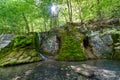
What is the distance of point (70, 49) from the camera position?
58.1ft

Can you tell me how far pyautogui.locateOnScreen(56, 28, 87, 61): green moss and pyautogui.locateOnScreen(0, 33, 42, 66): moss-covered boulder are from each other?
7.74ft

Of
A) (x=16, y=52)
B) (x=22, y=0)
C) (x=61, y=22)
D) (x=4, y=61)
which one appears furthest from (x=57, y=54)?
(x=61, y=22)

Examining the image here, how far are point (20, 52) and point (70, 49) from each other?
15.7 ft

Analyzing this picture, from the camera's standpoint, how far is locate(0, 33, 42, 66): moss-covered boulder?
16375 mm

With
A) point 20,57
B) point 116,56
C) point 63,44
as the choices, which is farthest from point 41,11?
point 116,56

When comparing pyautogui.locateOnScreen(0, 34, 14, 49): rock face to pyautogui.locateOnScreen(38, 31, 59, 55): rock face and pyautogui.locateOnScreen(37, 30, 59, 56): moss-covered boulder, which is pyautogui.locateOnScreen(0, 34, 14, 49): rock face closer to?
pyautogui.locateOnScreen(37, 30, 59, 56): moss-covered boulder

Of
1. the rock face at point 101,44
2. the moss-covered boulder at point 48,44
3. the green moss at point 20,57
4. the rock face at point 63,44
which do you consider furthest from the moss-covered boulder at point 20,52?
the rock face at point 101,44

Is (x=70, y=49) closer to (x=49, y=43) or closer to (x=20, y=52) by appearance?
(x=49, y=43)

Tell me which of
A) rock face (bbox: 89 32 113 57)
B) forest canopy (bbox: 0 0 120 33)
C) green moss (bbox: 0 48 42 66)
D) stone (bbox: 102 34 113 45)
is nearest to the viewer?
green moss (bbox: 0 48 42 66)

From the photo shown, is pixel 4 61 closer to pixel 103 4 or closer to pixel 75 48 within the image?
pixel 75 48

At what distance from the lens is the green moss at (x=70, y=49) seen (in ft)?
56.0

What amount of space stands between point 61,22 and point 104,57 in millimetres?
25510

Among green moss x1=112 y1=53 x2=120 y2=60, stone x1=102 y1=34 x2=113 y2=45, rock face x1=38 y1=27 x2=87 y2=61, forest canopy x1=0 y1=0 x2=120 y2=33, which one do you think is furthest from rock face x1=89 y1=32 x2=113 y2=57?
forest canopy x1=0 y1=0 x2=120 y2=33

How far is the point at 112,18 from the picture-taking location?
22047 mm
